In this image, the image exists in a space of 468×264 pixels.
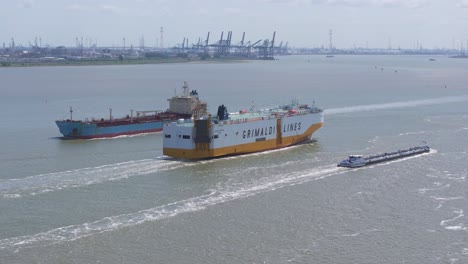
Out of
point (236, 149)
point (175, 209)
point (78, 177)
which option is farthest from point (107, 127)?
point (175, 209)

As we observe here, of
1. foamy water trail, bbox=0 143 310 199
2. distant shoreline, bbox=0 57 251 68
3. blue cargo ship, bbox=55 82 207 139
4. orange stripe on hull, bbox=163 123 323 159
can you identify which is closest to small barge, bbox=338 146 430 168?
orange stripe on hull, bbox=163 123 323 159

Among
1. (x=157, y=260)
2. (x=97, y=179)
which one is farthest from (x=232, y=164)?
(x=157, y=260)

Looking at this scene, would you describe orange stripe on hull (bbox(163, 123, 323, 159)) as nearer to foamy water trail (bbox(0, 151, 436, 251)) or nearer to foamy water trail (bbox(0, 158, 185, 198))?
foamy water trail (bbox(0, 158, 185, 198))

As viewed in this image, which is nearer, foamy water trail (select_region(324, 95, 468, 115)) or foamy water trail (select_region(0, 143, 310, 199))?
foamy water trail (select_region(0, 143, 310, 199))

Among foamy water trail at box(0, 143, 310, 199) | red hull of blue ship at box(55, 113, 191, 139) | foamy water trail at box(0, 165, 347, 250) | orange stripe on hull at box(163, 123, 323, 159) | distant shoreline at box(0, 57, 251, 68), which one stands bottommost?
foamy water trail at box(0, 165, 347, 250)

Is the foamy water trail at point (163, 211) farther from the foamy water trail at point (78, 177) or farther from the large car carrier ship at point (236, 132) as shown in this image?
the large car carrier ship at point (236, 132)

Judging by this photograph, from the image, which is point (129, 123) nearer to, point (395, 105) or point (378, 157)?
point (378, 157)

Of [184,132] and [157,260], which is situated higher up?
[184,132]

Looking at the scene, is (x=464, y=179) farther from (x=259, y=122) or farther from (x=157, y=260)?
(x=157, y=260)
